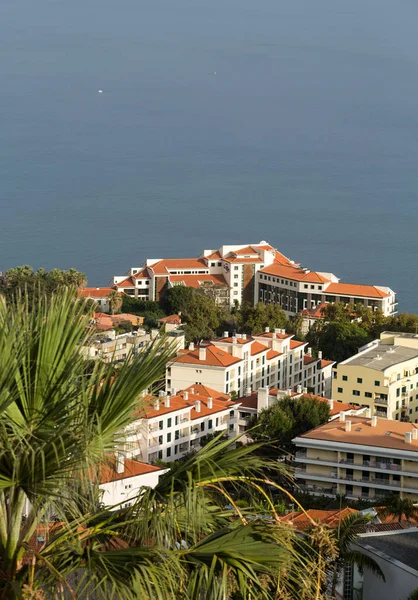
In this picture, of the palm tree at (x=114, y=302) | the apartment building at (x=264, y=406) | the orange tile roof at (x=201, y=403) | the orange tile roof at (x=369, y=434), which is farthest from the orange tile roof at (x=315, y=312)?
the orange tile roof at (x=369, y=434)

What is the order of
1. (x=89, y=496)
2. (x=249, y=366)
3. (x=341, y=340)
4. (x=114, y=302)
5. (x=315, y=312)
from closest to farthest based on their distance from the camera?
(x=89, y=496) < (x=249, y=366) < (x=341, y=340) < (x=114, y=302) < (x=315, y=312)

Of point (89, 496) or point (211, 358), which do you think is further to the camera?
point (211, 358)

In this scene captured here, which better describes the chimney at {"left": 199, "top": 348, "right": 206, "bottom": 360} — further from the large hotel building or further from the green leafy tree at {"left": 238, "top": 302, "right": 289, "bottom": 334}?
the large hotel building

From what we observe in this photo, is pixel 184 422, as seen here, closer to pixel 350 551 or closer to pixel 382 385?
pixel 382 385

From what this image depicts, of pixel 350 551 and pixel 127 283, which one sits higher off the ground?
pixel 350 551

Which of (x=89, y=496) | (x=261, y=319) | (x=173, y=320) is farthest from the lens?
(x=173, y=320)

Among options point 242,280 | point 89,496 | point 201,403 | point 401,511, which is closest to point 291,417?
point 201,403
